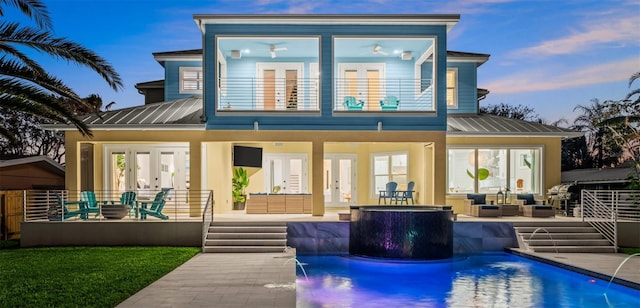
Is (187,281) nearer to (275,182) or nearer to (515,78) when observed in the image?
(275,182)

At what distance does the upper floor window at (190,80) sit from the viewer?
2192cm

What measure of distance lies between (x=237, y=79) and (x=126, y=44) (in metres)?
28.0

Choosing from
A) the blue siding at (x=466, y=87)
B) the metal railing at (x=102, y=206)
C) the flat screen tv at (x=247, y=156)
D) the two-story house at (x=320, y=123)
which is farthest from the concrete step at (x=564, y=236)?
the flat screen tv at (x=247, y=156)

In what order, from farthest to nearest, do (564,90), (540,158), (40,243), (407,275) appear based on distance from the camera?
(564,90), (540,158), (40,243), (407,275)

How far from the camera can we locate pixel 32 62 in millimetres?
A: 10234

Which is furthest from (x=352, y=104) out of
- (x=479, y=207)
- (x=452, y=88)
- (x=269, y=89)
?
(x=479, y=207)

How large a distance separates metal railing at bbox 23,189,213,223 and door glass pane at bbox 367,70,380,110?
667cm

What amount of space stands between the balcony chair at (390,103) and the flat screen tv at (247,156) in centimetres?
561

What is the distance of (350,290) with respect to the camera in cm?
1041

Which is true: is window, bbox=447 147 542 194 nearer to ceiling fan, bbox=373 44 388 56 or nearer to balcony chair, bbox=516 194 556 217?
balcony chair, bbox=516 194 556 217

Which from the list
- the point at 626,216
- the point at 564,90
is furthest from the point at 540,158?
the point at 564,90

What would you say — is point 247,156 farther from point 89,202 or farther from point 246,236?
point 89,202

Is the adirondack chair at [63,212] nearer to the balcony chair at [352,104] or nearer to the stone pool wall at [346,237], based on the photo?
the stone pool wall at [346,237]

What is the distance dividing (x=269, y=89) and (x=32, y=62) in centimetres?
1067
